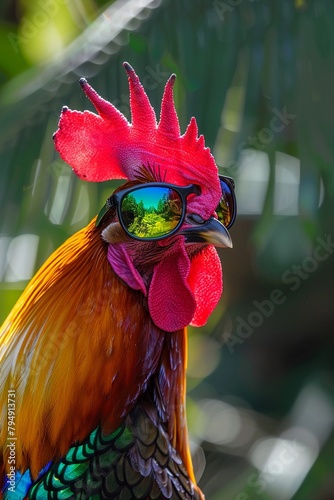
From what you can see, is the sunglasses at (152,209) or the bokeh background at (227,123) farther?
the bokeh background at (227,123)

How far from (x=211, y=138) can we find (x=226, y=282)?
1.71 meters

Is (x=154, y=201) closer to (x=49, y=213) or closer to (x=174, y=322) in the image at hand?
(x=174, y=322)

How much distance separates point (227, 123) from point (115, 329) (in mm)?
1336

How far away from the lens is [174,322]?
1.42m

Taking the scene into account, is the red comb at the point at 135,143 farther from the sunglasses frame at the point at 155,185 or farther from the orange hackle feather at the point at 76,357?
the orange hackle feather at the point at 76,357

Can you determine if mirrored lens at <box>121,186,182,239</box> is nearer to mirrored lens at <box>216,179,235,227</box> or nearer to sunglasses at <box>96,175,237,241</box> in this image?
sunglasses at <box>96,175,237,241</box>

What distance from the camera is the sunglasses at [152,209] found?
1343 millimetres

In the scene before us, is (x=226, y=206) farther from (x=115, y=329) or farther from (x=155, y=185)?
(x=115, y=329)

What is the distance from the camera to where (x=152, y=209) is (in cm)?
135

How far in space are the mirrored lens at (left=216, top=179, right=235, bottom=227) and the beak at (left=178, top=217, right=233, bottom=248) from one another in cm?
9

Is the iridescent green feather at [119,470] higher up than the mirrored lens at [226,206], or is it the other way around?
the mirrored lens at [226,206]

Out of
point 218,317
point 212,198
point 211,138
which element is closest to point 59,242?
point 211,138

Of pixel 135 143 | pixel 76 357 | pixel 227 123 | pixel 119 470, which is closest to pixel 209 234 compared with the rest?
pixel 135 143

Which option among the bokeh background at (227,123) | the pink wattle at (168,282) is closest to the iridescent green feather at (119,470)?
the pink wattle at (168,282)
